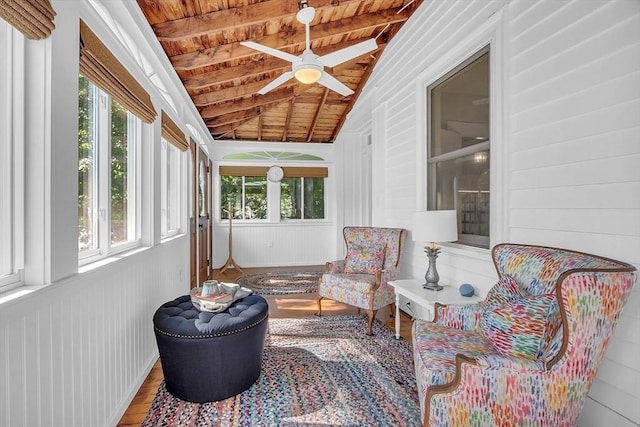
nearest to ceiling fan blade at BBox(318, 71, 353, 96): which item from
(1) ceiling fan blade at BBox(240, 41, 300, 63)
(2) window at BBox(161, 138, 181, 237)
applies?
(1) ceiling fan blade at BBox(240, 41, 300, 63)

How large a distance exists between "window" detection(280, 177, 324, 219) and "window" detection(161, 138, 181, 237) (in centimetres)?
312

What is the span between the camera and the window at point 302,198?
7156mm

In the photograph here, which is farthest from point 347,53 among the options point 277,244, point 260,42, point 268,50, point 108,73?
point 277,244

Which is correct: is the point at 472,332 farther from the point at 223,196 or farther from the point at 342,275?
the point at 223,196

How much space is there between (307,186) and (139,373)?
5.36 meters

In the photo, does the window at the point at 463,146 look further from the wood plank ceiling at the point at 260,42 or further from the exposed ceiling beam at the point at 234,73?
the exposed ceiling beam at the point at 234,73

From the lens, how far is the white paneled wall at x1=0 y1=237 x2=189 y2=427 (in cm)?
110

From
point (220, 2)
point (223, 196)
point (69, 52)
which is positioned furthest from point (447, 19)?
point (223, 196)

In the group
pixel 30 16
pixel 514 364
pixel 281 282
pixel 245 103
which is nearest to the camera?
pixel 30 16

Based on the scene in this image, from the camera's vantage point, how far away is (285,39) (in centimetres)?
351

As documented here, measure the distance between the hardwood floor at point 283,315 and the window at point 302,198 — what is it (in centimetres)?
192

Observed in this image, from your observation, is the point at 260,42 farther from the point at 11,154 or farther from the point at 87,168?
the point at 11,154

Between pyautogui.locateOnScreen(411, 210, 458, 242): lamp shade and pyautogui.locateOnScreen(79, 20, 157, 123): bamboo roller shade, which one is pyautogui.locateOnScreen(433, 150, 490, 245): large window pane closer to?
pyautogui.locateOnScreen(411, 210, 458, 242): lamp shade

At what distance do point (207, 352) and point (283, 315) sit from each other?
1.84 meters
